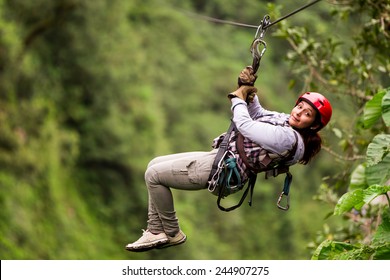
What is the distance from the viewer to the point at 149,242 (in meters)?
4.74

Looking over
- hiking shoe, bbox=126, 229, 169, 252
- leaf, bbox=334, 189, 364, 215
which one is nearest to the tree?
leaf, bbox=334, 189, 364, 215

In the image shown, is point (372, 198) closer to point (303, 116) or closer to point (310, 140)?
point (310, 140)

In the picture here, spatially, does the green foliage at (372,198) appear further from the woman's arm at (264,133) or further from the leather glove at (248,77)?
the leather glove at (248,77)

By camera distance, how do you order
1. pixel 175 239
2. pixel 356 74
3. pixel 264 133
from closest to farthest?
pixel 264 133, pixel 175 239, pixel 356 74

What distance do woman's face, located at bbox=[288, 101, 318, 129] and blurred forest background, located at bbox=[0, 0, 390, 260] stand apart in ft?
7.50

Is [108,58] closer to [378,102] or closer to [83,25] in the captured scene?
[83,25]

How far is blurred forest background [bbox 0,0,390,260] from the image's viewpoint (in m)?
7.66

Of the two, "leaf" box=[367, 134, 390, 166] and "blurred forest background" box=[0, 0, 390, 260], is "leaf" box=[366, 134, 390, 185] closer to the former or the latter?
"leaf" box=[367, 134, 390, 166]

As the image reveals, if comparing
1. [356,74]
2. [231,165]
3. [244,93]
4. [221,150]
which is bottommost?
[231,165]

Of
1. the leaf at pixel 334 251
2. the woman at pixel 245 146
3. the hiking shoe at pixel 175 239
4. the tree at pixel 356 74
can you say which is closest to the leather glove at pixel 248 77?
the woman at pixel 245 146

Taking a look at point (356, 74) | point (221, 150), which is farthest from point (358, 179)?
point (356, 74)

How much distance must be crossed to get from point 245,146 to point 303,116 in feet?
1.11

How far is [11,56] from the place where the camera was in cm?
1464

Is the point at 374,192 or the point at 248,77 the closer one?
the point at 248,77
